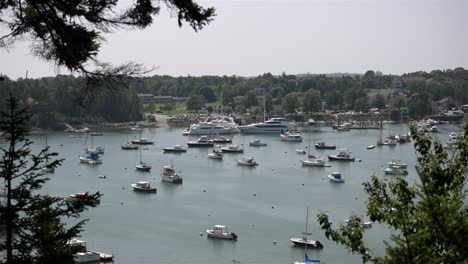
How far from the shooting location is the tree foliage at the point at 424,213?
146cm

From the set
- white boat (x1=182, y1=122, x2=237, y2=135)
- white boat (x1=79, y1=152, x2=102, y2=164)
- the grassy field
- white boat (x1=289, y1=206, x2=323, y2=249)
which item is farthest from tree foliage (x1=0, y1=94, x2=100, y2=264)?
the grassy field

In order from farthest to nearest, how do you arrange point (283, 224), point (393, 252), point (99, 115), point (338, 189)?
point (99, 115) < point (338, 189) < point (283, 224) < point (393, 252)

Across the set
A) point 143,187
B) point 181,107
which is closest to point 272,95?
point 181,107

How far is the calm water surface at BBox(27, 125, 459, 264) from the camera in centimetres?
808

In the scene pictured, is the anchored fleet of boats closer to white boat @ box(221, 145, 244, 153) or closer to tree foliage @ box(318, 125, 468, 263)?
white boat @ box(221, 145, 244, 153)

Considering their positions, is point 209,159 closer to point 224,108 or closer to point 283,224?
point 283,224

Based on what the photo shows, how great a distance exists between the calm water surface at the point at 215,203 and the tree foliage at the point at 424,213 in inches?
217

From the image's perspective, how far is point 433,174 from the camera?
6.89 feet

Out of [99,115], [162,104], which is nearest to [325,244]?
[99,115]

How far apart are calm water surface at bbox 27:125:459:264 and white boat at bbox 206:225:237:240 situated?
105 mm

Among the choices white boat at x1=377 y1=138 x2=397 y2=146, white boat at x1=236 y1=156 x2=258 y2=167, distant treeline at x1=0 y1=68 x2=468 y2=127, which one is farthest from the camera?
distant treeline at x1=0 y1=68 x2=468 y2=127

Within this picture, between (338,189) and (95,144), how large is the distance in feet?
33.1

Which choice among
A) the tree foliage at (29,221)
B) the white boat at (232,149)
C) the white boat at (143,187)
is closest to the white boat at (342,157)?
the white boat at (232,149)

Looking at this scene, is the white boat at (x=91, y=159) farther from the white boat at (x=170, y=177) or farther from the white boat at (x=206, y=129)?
the white boat at (x=206, y=129)
